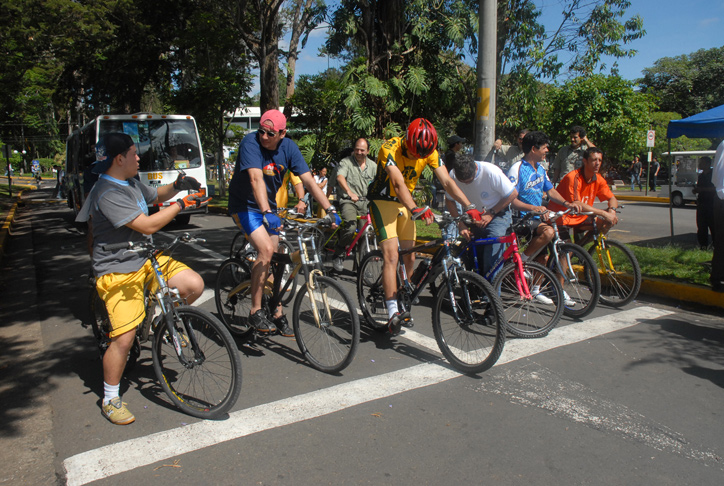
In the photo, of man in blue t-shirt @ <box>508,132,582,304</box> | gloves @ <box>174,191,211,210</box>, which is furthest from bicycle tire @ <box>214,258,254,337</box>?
man in blue t-shirt @ <box>508,132,582,304</box>

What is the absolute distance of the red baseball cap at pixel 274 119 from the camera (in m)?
4.47

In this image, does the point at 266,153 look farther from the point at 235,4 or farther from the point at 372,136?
the point at 235,4

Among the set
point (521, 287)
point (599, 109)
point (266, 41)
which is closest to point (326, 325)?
point (521, 287)

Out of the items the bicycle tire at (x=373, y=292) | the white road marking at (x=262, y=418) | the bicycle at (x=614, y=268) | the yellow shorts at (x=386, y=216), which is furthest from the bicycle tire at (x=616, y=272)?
the bicycle tire at (x=373, y=292)

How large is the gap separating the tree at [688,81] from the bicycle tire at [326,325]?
44.4m

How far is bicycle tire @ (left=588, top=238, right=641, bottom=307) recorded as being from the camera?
18.9 ft

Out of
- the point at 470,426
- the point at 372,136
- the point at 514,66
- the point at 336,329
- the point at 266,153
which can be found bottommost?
the point at 470,426

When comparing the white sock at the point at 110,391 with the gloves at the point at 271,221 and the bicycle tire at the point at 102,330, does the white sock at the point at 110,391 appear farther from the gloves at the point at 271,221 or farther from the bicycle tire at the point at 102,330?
the gloves at the point at 271,221

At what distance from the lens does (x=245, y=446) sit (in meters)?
3.19

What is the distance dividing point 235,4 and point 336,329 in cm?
1400

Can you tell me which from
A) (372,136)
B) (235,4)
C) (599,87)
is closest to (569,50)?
(599,87)

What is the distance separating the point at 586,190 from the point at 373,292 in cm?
283

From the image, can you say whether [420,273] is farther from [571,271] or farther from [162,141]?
[162,141]

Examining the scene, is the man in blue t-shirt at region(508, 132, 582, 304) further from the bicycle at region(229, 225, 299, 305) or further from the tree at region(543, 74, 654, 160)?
the tree at region(543, 74, 654, 160)
